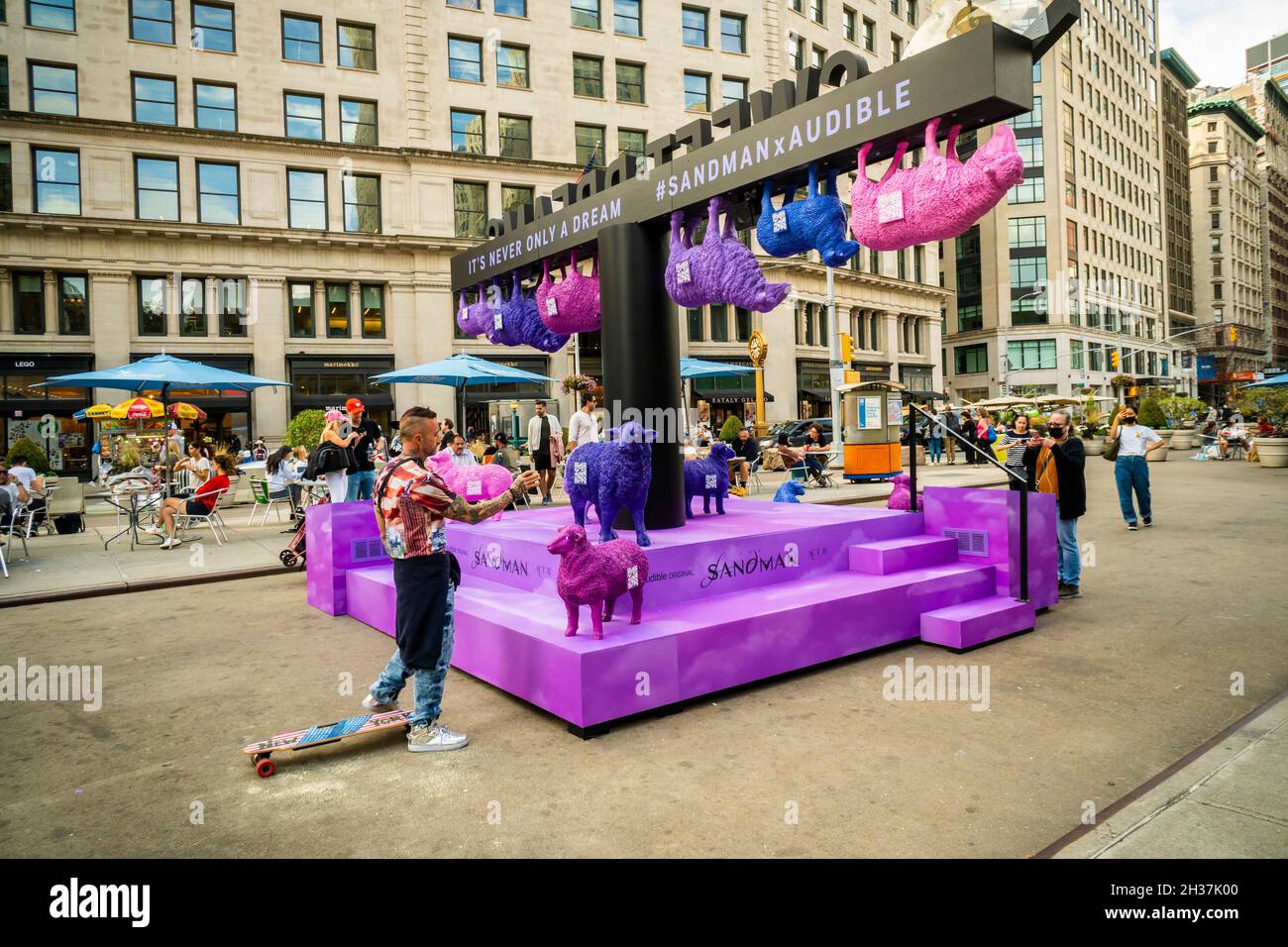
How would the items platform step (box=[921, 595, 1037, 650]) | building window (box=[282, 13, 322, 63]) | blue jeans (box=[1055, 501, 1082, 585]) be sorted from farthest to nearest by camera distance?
Result: building window (box=[282, 13, 322, 63])
blue jeans (box=[1055, 501, 1082, 585])
platform step (box=[921, 595, 1037, 650])

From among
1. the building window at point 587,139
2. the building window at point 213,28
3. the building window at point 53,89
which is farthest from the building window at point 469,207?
the building window at point 53,89

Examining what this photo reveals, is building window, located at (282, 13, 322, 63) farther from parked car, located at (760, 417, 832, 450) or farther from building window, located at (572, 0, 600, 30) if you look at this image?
parked car, located at (760, 417, 832, 450)

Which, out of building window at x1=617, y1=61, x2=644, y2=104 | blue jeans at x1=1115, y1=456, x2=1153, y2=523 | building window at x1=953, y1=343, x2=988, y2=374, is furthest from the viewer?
building window at x1=953, y1=343, x2=988, y2=374

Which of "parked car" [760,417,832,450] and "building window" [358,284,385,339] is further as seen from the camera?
"building window" [358,284,385,339]

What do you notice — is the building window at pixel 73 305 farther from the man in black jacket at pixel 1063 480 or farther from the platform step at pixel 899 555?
the man in black jacket at pixel 1063 480

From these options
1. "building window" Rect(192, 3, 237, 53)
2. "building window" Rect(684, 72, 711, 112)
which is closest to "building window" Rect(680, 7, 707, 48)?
"building window" Rect(684, 72, 711, 112)

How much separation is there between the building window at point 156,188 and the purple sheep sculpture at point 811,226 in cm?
2921

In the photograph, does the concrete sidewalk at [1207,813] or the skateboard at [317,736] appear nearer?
the concrete sidewalk at [1207,813]

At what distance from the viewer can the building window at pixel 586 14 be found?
108 feet

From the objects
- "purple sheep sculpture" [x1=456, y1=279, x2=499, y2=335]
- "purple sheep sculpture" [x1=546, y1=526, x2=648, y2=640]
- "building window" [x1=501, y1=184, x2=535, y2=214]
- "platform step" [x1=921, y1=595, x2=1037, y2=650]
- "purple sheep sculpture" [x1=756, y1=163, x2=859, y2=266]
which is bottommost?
"platform step" [x1=921, y1=595, x2=1037, y2=650]

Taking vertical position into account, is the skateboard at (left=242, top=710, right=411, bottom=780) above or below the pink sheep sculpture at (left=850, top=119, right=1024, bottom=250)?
below

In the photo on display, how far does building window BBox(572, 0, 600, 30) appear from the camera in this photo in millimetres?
33000

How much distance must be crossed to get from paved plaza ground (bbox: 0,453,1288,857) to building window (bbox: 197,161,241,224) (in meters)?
25.8

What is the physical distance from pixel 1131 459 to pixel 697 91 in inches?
1167
